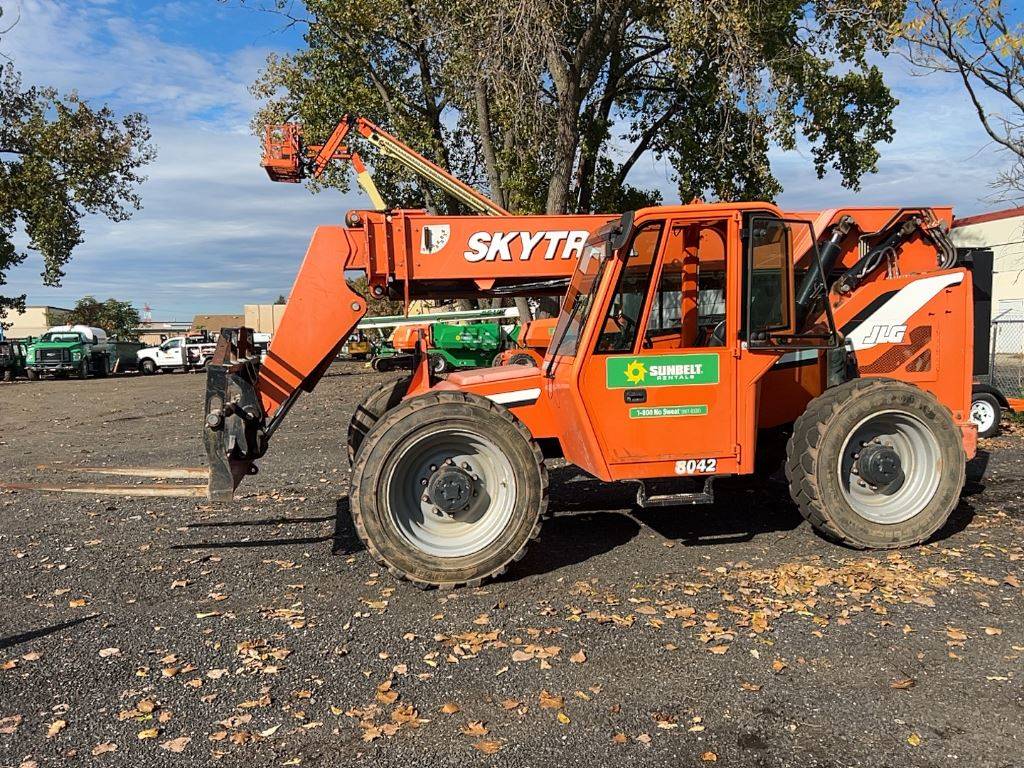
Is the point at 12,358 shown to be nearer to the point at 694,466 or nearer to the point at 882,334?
the point at 694,466

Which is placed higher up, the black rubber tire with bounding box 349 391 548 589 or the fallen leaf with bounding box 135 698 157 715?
the black rubber tire with bounding box 349 391 548 589

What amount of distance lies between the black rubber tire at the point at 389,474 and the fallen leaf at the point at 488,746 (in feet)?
6.13

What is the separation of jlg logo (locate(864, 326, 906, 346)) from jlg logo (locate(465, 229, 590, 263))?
2575 mm

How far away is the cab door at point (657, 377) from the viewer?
543cm

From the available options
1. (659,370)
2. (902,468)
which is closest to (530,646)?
(659,370)

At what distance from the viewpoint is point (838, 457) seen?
5738 millimetres

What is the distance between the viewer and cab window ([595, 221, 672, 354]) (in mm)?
5430

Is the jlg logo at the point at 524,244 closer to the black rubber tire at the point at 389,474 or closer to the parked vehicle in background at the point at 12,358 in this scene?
the black rubber tire at the point at 389,474

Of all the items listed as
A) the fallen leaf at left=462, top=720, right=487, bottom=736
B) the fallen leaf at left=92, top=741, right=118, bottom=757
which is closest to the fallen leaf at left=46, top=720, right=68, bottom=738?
the fallen leaf at left=92, top=741, right=118, bottom=757

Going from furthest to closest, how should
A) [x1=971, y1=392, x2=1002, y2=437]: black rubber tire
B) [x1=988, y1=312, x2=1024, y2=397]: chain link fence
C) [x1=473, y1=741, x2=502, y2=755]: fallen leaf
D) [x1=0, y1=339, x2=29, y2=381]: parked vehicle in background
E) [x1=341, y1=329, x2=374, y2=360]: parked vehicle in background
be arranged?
1. [x1=341, y1=329, x2=374, y2=360]: parked vehicle in background
2. [x1=0, y1=339, x2=29, y2=381]: parked vehicle in background
3. [x1=988, y1=312, x2=1024, y2=397]: chain link fence
4. [x1=971, y1=392, x2=1002, y2=437]: black rubber tire
5. [x1=473, y1=741, x2=502, y2=755]: fallen leaf

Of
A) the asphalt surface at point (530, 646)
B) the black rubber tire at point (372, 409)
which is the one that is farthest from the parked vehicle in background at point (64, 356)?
the black rubber tire at point (372, 409)

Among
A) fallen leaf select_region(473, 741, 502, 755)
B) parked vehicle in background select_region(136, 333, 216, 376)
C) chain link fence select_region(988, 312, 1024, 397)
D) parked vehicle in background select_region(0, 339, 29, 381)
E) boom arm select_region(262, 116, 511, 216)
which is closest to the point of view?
fallen leaf select_region(473, 741, 502, 755)

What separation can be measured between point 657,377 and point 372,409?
2.97 m

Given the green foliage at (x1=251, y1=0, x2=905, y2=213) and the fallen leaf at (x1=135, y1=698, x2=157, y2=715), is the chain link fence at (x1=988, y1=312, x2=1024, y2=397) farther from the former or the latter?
the fallen leaf at (x1=135, y1=698, x2=157, y2=715)
